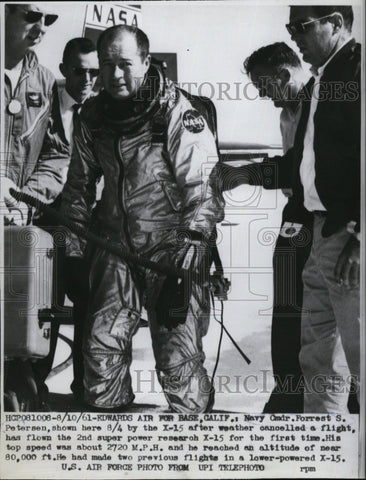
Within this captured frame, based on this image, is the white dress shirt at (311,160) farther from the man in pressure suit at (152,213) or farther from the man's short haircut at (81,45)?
the man's short haircut at (81,45)

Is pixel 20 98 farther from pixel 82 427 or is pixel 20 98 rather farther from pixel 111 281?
pixel 82 427

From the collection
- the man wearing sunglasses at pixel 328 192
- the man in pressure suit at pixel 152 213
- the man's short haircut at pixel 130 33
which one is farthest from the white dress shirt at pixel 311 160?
the man's short haircut at pixel 130 33

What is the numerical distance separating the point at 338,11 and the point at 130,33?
921 millimetres

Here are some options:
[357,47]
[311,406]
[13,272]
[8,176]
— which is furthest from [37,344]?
[357,47]

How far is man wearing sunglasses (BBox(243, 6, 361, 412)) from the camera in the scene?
114 inches

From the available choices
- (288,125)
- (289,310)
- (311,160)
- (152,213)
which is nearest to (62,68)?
(152,213)

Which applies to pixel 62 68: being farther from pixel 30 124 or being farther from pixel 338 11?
pixel 338 11

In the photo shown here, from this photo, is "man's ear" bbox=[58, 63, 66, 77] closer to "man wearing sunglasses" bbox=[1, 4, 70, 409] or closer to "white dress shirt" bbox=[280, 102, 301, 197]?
"man wearing sunglasses" bbox=[1, 4, 70, 409]

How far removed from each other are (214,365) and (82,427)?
2.15 feet

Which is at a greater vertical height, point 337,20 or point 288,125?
point 337,20

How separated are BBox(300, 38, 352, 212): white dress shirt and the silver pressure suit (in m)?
0.39

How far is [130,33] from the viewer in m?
2.91

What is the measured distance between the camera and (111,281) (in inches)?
116
